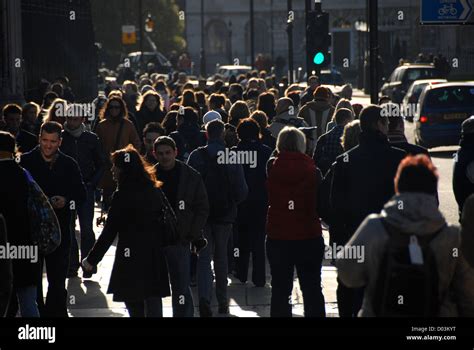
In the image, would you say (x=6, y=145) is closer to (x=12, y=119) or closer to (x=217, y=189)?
(x=217, y=189)

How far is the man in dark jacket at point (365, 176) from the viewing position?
9734mm

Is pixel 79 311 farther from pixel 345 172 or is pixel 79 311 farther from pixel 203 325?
pixel 345 172

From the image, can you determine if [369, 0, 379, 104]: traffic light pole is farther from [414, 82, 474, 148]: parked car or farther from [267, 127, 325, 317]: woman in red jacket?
[414, 82, 474, 148]: parked car

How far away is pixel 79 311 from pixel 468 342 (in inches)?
155

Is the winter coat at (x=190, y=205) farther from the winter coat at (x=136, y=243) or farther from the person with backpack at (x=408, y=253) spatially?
the person with backpack at (x=408, y=253)

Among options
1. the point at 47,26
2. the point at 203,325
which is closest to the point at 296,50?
the point at 47,26

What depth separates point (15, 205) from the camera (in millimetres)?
9117

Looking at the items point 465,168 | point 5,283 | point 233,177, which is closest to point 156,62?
point 233,177

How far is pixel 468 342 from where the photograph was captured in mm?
8891

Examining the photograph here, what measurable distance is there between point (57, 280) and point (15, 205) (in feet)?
5.78

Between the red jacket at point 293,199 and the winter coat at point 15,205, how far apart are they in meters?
1.86

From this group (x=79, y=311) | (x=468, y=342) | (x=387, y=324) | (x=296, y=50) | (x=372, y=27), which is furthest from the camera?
(x=296, y=50)

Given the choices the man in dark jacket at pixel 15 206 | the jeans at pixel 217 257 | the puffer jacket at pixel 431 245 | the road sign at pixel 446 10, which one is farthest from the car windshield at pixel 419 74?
the puffer jacket at pixel 431 245

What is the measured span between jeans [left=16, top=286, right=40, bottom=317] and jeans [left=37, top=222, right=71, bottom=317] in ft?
3.97
